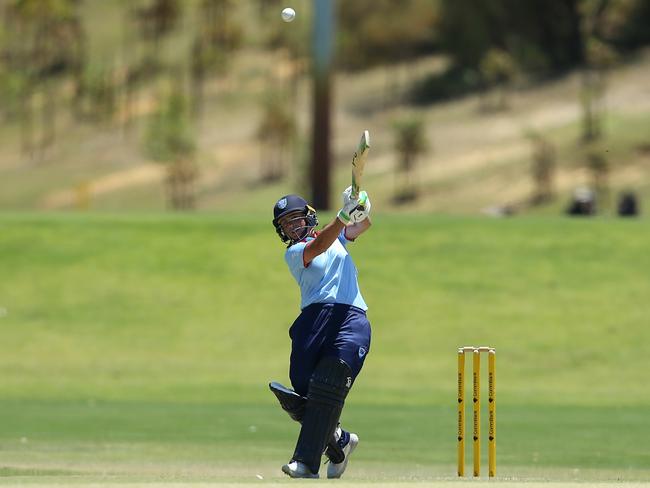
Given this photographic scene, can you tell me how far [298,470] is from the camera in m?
11.4

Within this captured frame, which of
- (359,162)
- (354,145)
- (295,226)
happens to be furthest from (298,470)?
(354,145)

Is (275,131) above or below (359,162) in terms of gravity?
below

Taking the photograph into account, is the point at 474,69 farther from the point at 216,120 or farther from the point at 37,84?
the point at 37,84

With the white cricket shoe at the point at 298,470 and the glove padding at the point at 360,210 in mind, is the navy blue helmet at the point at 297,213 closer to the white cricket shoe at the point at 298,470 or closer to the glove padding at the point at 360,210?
the glove padding at the point at 360,210

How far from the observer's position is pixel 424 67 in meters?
109

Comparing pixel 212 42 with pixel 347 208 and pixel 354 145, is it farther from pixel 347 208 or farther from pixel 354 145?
pixel 347 208

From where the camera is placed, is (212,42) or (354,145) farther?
(212,42)

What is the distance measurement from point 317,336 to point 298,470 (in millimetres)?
960

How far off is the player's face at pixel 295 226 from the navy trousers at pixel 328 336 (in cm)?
54

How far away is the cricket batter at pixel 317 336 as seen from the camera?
450 inches

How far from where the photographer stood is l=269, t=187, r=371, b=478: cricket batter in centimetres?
1143

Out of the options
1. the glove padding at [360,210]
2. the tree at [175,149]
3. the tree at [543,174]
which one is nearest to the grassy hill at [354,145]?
the tree at [543,174]

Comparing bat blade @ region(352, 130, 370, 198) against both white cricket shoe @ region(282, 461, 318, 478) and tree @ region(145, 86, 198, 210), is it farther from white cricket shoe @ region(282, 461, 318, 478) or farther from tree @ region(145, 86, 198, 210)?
tree @ region(145, 86, 198, 210)

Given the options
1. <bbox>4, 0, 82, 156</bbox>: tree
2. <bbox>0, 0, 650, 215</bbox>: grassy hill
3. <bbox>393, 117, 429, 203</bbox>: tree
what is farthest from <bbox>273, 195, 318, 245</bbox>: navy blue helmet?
<bbox>4, 0, 82, 156</bbox>: tree
